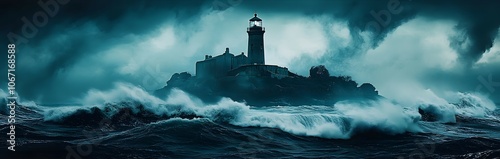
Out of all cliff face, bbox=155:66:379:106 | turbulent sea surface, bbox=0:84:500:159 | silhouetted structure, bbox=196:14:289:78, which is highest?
silhouetted structure, bbox=196:14:289:78

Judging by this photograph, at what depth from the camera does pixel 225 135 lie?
1470 cm

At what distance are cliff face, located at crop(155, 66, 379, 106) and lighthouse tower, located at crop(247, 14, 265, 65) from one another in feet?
11.5

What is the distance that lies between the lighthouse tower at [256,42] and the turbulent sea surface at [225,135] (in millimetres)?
46539

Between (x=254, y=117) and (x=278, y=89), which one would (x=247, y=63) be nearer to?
(x=278, y=89)

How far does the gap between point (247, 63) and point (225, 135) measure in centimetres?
5832

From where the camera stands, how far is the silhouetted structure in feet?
225

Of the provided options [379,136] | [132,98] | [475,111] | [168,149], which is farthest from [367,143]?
[475,111]

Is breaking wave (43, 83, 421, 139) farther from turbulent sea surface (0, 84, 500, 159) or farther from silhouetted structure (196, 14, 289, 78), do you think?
silhouetted structure (196, 14, 289, 78)

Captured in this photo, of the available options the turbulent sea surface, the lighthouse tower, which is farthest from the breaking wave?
the lighthouse tower

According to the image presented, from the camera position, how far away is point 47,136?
1374 cm

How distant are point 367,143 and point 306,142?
2113mm

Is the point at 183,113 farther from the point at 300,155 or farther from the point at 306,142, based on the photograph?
the point at 300,155

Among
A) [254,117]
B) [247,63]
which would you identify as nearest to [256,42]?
[247,63]

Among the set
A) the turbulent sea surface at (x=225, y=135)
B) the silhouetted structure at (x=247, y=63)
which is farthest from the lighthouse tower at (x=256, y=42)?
the turbulent sea surface at (x=225, y=135)
